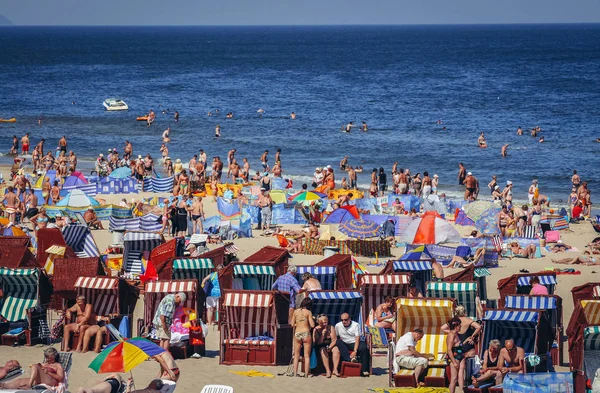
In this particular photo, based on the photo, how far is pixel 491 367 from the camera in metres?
11.1

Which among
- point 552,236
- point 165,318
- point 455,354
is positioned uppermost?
point 165,318

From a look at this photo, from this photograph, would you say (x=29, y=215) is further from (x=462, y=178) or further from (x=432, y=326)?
(x=462, y=178)

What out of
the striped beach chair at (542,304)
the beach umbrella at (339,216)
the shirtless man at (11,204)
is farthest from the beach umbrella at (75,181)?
the striped beach chair at (542,304)

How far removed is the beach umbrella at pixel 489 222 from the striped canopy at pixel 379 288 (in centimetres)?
752

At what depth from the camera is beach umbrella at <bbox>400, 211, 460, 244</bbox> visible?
60.8 ft

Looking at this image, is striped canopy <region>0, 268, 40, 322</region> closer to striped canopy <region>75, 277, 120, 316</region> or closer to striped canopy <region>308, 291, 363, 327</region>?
striped canopy <region>75, 277, 120, 316</region>

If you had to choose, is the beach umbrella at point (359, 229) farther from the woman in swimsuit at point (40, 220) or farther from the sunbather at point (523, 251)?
the woman in swimsuit at point (40, 220)

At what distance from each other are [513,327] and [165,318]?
4413mm

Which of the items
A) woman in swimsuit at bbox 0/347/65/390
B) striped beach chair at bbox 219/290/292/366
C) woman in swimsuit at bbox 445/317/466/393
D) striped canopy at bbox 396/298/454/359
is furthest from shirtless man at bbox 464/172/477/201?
woman in swimsuit at bbox 0/347/65/390

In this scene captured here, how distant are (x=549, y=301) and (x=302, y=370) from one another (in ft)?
11.7

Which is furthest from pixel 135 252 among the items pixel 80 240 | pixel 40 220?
pixel 40 220

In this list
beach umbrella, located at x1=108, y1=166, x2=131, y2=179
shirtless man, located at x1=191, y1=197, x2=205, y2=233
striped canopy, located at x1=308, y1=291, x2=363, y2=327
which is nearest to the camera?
striped canopy, located at x1=308, y1=291, x2=363, y2=327

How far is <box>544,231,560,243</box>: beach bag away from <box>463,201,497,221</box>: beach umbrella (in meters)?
1.52

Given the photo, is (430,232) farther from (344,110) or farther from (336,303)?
(344,110)
